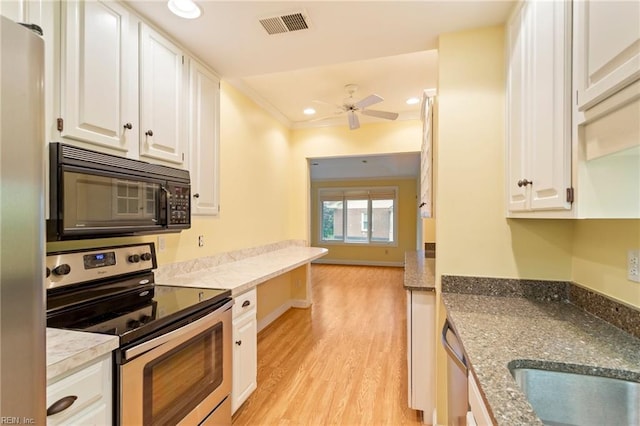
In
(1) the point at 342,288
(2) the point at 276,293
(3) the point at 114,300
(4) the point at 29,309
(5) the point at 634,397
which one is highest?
(4) the point at 29,309

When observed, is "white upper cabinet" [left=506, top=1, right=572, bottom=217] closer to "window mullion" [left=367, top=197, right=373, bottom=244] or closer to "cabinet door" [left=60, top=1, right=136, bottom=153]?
"cabinet door" [left=60, top=1, right=136, bottom=153]

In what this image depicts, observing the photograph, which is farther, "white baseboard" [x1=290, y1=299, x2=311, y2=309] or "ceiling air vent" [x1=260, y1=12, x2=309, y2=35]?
"white baseboard" [x1=290, y1=299, x2=311, y2=309]

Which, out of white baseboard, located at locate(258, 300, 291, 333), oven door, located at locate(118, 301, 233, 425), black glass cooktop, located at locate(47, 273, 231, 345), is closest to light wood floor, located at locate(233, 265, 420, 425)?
white baseboard, located at locate(258, 300, 291, 333)

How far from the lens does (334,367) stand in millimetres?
2729

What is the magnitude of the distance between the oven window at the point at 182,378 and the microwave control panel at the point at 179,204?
27.1 inches

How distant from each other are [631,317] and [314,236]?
8.05 m

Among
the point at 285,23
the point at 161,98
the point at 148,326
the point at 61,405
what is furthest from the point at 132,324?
the point at 285,23

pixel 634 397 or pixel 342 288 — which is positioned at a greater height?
pixel 634 397

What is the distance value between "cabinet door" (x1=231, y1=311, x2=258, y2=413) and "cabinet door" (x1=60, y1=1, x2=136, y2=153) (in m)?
1.30

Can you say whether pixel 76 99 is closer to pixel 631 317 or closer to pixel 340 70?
pixel 340 70

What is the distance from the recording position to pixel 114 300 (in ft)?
5.13

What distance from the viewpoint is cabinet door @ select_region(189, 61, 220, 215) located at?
216cm

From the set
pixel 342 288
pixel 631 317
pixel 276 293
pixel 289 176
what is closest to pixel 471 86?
pixel 631 317

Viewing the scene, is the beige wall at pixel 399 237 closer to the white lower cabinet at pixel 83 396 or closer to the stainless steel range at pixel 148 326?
the stainless steel range at pixel 148 326
